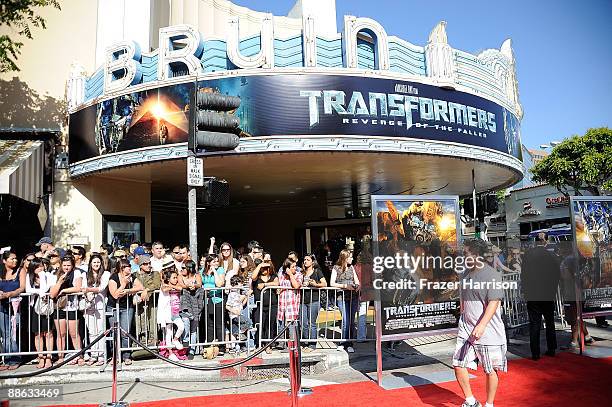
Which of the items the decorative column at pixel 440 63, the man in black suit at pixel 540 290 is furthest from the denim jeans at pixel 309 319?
the decorative column at pixel 440 63

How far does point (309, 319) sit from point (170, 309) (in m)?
2.32

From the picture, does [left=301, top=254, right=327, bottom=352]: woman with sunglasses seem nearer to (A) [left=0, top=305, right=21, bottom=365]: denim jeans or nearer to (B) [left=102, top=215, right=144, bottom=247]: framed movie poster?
(A) [left=0, top=305, right=21, bottom=365]: denim jeans

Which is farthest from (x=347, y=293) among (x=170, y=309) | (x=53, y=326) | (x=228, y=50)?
(x=228, y=50)

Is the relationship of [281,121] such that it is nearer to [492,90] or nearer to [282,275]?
[282,275]

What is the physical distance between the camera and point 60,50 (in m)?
14.4

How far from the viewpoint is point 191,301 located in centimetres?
765

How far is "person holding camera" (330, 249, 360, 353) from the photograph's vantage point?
27.2 feet

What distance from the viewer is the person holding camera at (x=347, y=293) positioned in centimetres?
830

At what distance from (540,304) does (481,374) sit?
187 cm

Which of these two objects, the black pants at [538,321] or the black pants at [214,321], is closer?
the black pants at [538,321]

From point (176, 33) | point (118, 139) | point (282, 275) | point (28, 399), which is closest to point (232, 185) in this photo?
point (118, 139)

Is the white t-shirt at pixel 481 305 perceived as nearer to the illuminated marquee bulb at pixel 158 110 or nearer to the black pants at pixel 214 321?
the black pants at pixel 214 321

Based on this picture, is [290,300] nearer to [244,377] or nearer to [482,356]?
[244,377]

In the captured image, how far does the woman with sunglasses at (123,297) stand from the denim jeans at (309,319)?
2.72 meters
